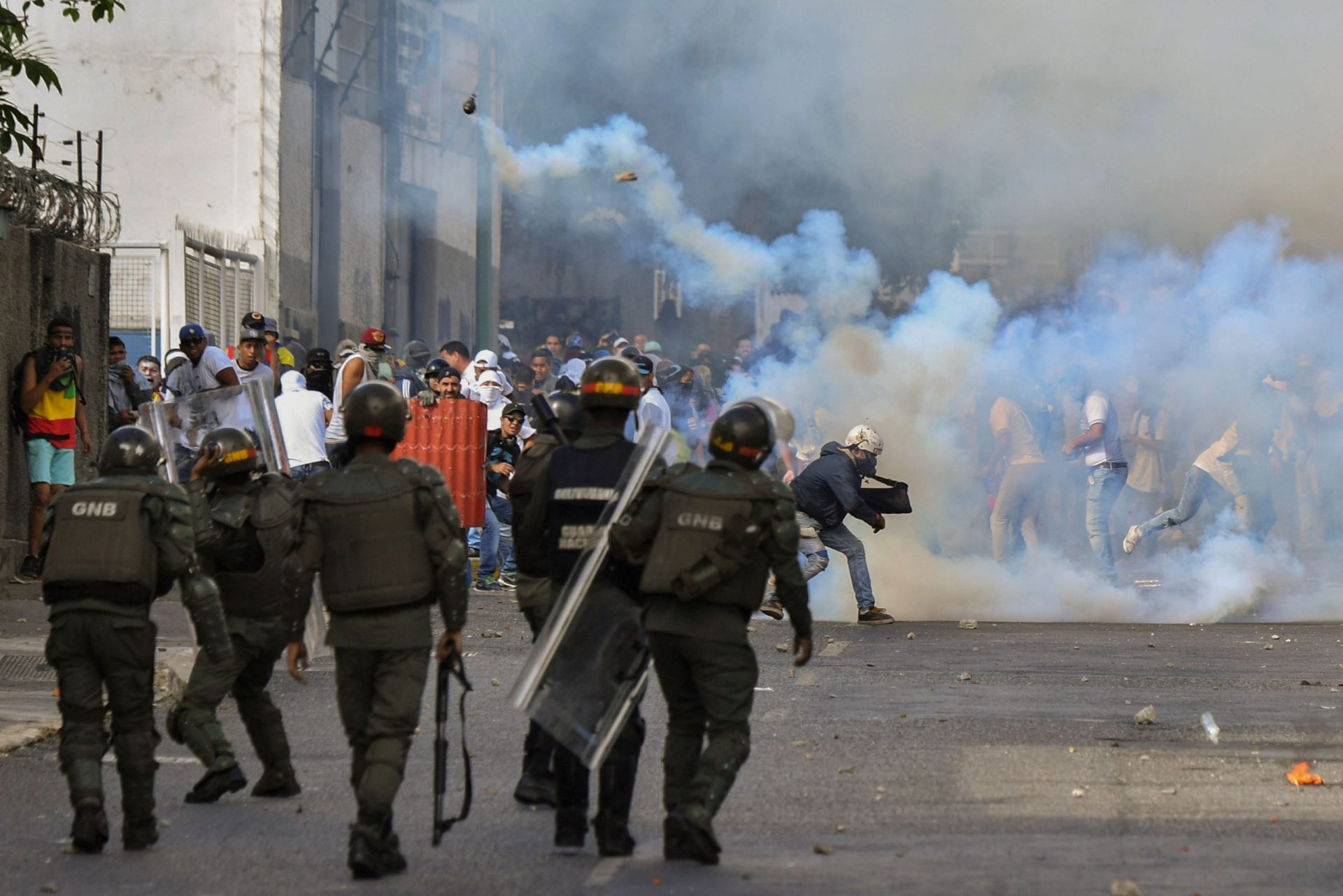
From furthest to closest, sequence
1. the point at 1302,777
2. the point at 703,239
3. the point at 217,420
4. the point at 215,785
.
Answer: the point at 703,239, the point at 217,420, the point at 1302,777, the point at 215,785

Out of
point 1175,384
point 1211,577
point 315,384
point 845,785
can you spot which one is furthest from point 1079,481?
point 845,785

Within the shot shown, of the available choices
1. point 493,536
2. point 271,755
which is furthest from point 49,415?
point 271,755

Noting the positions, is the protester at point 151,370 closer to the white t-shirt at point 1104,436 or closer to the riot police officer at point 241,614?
the white t-shirt at point 1104,436

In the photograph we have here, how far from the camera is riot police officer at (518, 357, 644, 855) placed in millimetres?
6320

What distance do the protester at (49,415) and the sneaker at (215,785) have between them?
6808mm

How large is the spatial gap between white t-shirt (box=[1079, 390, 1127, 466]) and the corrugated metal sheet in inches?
182

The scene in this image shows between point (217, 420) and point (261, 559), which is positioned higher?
point (217, 420)

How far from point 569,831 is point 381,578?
3.40ft

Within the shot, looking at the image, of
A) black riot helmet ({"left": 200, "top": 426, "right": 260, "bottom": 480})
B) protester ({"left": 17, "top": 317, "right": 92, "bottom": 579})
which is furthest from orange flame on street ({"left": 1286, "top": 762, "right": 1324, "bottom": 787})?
protester ({"left": 17, "top": 317, "right": 92, "bottom": 579})

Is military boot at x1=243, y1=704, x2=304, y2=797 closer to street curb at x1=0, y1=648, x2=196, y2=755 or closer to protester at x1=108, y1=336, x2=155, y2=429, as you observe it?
street curb at x1=0, y1=648, x2=196, y2=755

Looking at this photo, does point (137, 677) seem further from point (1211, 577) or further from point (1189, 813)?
point (1211, 577)

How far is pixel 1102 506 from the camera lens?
49.5ft

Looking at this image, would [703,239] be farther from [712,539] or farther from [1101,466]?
[712,539]

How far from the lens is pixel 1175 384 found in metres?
16.9
